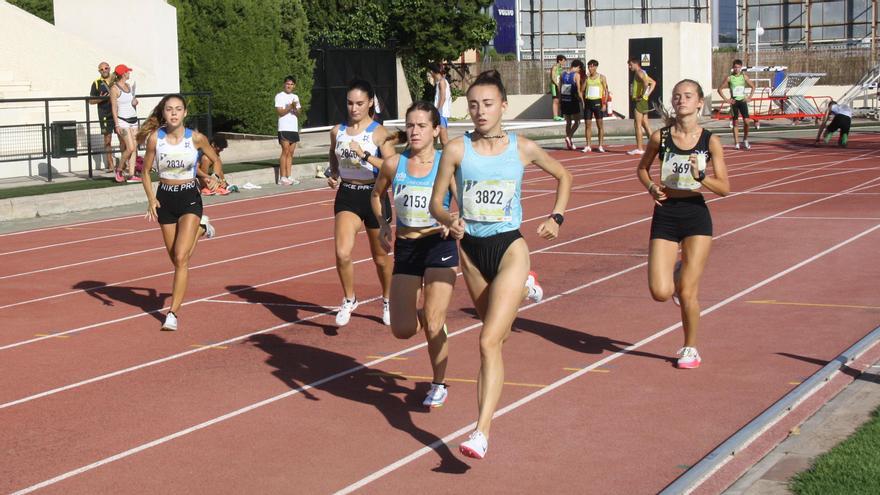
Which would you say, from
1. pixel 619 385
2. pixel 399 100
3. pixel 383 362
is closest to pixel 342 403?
pixel 383 362

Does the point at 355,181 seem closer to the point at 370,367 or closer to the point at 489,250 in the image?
the point at 370,367

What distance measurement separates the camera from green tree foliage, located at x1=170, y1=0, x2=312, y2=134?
31719 mm

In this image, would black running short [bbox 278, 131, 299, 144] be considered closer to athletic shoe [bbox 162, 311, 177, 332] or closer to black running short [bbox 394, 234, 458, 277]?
athletic shoe [bbox 162, 311, 177, 332]

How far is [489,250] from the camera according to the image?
23.3ft

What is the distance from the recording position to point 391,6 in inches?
1652

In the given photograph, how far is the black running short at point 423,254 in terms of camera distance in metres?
8.05

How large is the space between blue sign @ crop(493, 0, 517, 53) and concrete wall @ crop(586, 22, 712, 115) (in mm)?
32444

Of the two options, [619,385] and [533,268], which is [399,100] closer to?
[533,268]

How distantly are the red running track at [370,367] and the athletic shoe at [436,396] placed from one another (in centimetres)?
10

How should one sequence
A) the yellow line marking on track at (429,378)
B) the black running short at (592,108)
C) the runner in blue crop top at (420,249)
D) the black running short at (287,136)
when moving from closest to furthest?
1. the runner in blue crop top at (420,249)
2. the yellow line marking on track at (429,378)
3. the black running short at (287,136)
4. the black running short at (592,108)

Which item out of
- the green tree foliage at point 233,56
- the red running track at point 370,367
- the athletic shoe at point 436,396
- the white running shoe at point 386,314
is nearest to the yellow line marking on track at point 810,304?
the red running track at point 370,367

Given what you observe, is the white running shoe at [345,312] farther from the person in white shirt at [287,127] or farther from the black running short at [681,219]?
the person in white shirt at [287,127]

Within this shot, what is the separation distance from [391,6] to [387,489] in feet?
120

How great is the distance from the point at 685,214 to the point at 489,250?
249 cm
